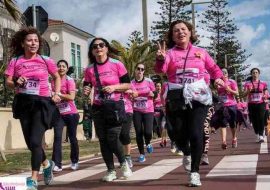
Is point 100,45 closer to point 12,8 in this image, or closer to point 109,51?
point 109,51

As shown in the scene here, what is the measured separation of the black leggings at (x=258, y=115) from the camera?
1549 centimetres

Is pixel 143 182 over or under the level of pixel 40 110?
under

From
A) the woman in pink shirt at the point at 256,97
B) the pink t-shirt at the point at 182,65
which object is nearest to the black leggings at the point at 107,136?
the pink t-shirt at the point at 182,65

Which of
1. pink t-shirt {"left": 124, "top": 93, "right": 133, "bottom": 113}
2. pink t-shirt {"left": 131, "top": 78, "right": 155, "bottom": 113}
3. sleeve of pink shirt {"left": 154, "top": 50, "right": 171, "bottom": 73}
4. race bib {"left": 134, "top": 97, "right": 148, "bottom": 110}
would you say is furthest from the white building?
sleeve of pink shirt {"left": 154, "top": 50, "right": 171, "bottom": 73}

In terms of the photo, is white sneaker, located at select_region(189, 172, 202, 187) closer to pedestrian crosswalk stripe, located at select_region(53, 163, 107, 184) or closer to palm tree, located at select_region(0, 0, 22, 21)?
pedestrian crosswalk stripe, located at select_region(53, 163, 107, 184)

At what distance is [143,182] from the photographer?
25.5 feet

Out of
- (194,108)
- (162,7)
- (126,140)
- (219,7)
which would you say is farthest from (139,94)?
(219,7)

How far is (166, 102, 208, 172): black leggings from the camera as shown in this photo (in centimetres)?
715

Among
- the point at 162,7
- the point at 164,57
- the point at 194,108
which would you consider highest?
the point at 162,7

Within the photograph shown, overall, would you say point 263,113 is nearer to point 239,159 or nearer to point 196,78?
point 239,159

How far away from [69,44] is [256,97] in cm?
2973

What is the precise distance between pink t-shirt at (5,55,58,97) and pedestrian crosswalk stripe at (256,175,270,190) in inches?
114

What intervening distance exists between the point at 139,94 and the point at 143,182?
4.14 metres

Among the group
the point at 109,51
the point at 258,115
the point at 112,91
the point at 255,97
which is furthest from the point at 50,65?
the point at 258,115
